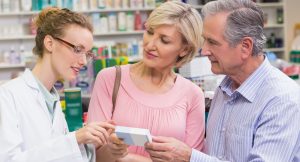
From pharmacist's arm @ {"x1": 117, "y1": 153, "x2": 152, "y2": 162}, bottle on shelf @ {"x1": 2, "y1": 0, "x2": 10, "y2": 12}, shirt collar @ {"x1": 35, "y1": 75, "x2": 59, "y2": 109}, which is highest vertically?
bottle on shelf @ {"x1": 2, "y1": 0, "x2": 10, "y2": 12}

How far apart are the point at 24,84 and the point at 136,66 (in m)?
0.67

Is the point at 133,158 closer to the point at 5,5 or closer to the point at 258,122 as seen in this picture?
the point at 258,122

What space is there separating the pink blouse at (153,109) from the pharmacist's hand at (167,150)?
Answer: 0.28 m

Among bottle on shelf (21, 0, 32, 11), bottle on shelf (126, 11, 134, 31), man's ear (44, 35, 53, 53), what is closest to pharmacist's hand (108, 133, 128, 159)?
man's ear (44, 35, 53, 53)

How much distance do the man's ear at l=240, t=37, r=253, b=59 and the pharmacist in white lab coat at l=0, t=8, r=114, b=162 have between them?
600 mm

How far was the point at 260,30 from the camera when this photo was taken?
1.87 meters

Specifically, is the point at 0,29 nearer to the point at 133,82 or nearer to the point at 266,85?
the point at 133,82

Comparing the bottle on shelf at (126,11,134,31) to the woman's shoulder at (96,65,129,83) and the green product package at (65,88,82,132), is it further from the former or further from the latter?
the woman's shoulder at (96,65,129,83)

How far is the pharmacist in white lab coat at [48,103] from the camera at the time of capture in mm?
1651

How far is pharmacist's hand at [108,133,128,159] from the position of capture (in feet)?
6.40

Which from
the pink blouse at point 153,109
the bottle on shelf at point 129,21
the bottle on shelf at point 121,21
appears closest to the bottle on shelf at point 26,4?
the bottle on shelf at point 121,21

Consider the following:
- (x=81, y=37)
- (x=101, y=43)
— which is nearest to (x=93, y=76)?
(x=81, y=37)

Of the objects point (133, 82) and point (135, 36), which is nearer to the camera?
point (133, 82)

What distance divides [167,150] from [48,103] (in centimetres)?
51
